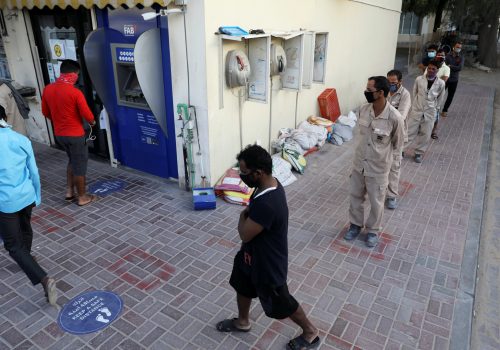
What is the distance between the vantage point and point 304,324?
9.43ft

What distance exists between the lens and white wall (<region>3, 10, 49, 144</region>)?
21.5ft

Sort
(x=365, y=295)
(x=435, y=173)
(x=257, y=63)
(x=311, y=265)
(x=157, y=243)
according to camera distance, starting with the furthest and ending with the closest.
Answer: (x=435, y=173) → (x=257, y=63) → (x=157, y=243) → (x=311, y=265) → (x=365, y=295)

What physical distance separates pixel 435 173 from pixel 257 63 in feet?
11.6

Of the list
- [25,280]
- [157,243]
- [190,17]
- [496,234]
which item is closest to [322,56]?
[190,17]

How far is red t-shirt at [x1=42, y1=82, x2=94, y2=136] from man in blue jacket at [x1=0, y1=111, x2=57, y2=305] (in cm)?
158

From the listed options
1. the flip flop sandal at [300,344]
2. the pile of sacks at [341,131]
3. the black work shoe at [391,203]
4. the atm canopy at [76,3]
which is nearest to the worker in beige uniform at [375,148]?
the black work shoe at [391,203]

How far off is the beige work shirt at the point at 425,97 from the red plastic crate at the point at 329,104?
1.89m

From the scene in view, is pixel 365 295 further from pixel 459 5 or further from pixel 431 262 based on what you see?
pixel 459 5

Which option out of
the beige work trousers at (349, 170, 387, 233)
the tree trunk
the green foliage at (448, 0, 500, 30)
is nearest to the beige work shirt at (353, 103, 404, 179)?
the beige work trousers at (349, 170, 387, 233)

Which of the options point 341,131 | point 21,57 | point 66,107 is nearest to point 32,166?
point 66,107

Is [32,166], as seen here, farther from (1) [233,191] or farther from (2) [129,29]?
(2) [129,29]

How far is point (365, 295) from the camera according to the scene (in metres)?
3.63

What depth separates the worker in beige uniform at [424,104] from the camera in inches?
257

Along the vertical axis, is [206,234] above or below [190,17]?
below
